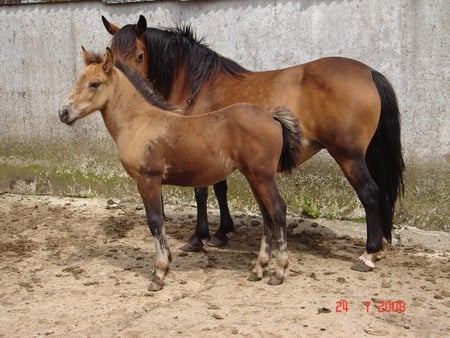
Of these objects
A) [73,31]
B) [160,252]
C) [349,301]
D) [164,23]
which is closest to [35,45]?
[73,31]

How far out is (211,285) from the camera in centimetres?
459

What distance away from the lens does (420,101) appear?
19.4 ft

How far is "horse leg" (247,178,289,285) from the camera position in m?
4.44

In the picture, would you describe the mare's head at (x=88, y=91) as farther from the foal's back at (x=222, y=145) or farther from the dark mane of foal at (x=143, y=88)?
the foal's back at (x=222, y=145)

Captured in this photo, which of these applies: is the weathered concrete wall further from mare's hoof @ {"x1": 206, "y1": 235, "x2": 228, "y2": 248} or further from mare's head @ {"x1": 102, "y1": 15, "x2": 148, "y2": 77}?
mare's hoof @ {"x1": 206, "y1": 235, "x2": 228, "y2": 248}

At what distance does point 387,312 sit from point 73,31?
197 inches

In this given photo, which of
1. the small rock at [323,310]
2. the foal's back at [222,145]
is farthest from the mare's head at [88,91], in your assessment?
the small rock at [323,310]

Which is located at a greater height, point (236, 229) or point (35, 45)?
point (35, 45)

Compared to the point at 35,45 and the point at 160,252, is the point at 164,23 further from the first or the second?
the point at 160,252

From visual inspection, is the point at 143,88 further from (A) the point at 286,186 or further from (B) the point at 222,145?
(A) the point at 286,186

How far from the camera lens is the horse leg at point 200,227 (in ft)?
18.1

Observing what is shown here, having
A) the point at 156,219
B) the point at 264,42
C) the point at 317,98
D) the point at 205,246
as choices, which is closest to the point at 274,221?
the point at 156,219
